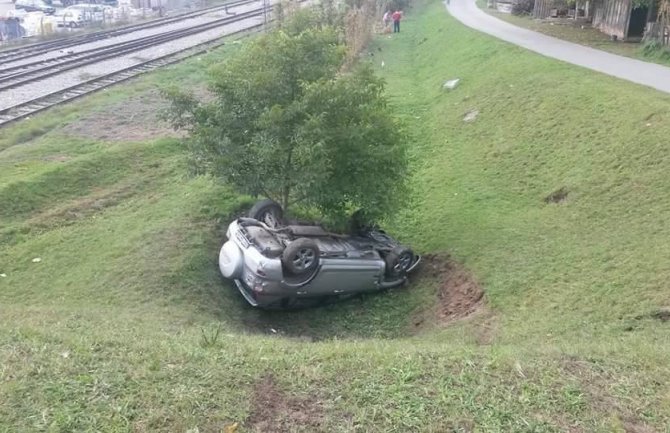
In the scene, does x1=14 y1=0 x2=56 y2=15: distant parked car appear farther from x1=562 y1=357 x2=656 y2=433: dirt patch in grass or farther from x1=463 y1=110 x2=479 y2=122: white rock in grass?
x1=562 y1=357 x2=656 y2=433: dirt patch in grass

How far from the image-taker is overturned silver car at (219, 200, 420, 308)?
9781 millimetres

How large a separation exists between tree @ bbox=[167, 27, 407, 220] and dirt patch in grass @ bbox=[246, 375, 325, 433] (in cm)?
549

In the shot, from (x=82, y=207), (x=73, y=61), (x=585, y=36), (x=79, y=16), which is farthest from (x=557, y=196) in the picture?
(x=79, y=16)

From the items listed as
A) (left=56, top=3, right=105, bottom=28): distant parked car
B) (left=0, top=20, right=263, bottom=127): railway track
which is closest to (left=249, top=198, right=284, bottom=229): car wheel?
(left=0, top=20, right=263, bottom=127): railway track

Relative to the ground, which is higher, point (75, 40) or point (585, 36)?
point (585, 36)

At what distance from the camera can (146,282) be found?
1042 centimetres

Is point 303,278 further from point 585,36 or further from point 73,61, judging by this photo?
point 73,61

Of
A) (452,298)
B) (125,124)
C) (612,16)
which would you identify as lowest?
(452,298)

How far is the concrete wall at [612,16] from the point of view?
2648 centimetres

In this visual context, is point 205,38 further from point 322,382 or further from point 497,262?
point 322,382

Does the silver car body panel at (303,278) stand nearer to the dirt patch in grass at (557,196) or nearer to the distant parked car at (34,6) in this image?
the dirt patch in grass at (557,196)

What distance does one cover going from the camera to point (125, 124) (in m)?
20.5

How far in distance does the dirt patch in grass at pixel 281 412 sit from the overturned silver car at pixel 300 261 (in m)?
4.19

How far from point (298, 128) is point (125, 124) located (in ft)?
38.6
